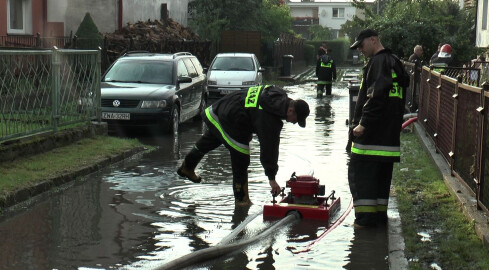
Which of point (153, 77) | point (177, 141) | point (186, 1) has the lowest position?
point (177, 141)

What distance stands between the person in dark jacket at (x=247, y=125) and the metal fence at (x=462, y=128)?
1.77m

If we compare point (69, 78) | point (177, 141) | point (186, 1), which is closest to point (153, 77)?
point (177, 141)

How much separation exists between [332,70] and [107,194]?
62.3 feet

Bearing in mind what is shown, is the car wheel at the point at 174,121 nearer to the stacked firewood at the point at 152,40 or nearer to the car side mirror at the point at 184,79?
the car side mirror at the point at 184,79

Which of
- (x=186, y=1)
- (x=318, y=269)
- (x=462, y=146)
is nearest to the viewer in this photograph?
(x=318, y=269)

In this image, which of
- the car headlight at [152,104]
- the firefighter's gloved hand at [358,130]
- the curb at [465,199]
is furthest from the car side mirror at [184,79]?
the firefighter's gloved hand at [358,130]

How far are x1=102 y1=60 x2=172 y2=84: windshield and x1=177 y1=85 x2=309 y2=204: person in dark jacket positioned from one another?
762 cm

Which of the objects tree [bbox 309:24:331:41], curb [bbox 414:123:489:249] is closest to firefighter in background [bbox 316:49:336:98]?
curb [bbox 414:123:489:249]

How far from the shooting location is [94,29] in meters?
27.5

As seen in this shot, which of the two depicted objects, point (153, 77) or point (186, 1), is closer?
point (153, 77)

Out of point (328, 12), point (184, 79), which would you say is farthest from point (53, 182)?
point (328, 12)

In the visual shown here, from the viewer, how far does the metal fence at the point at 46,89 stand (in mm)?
10766

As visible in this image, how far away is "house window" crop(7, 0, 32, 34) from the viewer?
2552 centimetres

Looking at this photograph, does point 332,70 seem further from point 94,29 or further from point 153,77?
point 153,77
